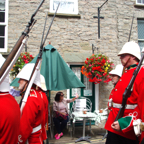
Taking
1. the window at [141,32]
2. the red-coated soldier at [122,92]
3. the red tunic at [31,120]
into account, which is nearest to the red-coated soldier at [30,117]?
the red tunic at [31,120]

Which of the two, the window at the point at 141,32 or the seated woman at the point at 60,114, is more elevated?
the window at the point at 141,32

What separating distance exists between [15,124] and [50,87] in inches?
113

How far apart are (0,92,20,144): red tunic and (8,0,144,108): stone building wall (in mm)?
5469

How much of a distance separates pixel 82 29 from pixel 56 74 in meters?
3.40

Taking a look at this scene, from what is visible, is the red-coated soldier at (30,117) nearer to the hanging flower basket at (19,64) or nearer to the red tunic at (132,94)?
the red tunic at (132,94)

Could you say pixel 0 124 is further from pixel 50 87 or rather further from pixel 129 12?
pixel 129 12

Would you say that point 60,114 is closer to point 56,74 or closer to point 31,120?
point 56,74

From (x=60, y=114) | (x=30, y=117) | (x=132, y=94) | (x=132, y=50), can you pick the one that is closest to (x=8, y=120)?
(x=30, y=117)

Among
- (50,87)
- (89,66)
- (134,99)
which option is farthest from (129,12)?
(134,99)

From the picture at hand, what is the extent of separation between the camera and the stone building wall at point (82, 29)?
673 centimetres

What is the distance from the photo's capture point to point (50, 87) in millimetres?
4270

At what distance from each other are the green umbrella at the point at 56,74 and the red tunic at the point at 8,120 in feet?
9.54

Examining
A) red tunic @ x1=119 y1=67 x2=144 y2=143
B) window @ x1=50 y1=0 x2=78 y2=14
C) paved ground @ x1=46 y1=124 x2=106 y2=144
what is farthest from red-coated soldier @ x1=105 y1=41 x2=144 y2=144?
window @ x1=50 y1=0 x2=78 y2=14

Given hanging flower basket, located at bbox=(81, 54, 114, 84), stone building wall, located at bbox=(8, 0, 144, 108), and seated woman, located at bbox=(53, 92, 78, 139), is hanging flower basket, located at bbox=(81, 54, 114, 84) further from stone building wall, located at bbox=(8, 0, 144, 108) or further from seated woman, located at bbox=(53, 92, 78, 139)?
seated woman, located at bbox=(53, 92, 78, 139)
